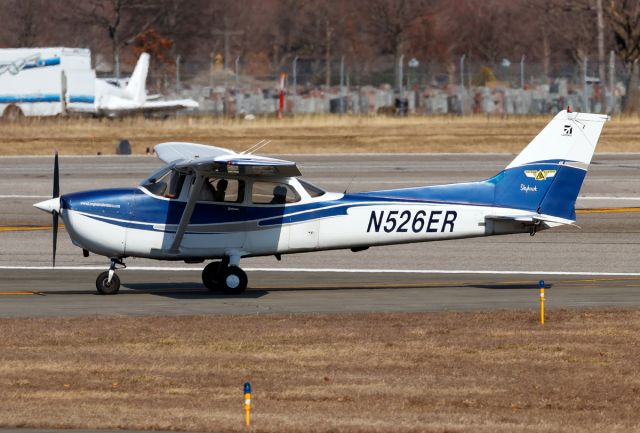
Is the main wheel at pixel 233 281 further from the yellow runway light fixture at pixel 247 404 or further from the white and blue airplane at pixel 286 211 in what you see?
→ the yellow runway light fixture at pixel 247 404

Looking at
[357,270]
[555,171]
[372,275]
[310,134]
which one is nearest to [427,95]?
[310,134]

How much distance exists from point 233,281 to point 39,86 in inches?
1437

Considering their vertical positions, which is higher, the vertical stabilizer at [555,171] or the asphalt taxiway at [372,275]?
the vertical stabilizer at [555,171]

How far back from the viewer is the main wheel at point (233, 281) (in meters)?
18.7

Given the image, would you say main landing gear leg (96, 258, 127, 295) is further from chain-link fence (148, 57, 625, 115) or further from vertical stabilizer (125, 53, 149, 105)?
chain-link fence (148, 57, 625, 115)

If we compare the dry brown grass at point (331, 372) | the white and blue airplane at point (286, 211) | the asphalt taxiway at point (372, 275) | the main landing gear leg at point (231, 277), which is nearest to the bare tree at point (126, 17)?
the asphalt taxiway at point (372, 275)

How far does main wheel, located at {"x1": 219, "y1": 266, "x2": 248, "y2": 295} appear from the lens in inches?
735

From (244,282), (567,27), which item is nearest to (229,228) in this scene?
(244,282)

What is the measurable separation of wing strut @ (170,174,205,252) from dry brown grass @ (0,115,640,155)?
80.2ft

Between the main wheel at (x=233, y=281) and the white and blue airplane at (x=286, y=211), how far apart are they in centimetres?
2

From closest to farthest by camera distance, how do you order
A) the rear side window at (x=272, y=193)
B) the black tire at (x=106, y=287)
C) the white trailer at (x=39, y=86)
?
the rear side window at (x=272, y=193) < the black tire at (x=106, y=287) < the white trailer at (x=39, y=86)

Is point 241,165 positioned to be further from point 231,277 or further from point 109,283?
point 109,283

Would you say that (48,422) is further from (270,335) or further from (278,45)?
(278,45)

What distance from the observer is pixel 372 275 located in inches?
834
